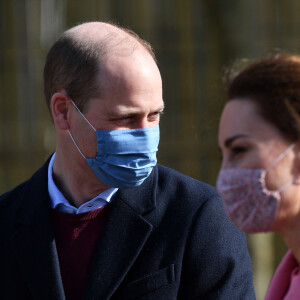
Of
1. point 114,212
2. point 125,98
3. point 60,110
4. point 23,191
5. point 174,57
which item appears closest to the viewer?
point 125,98

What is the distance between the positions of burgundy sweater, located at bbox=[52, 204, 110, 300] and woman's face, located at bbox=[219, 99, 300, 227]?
99 centimetres

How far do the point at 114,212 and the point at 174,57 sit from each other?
408 centimetres

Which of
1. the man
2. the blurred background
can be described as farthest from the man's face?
the blurred background

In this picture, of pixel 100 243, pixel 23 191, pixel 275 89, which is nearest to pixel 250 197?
pixel 275 89

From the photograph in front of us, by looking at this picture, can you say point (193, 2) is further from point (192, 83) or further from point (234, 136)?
point (234, 136)

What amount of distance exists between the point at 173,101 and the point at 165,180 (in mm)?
3734

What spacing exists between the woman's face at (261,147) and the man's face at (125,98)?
0.74 meters

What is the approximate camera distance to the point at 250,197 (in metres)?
2.38

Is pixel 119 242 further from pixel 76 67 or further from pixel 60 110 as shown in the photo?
pixel 76 67

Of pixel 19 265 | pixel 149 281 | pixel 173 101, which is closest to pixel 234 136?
pixel 149 281

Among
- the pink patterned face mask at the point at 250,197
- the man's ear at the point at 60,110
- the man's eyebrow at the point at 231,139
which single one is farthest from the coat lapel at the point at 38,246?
the man's eyebrow at the point at 231,139

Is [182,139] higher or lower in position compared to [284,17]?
lower

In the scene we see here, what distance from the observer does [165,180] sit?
3256 mm

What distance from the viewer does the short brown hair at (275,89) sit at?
2.27m
